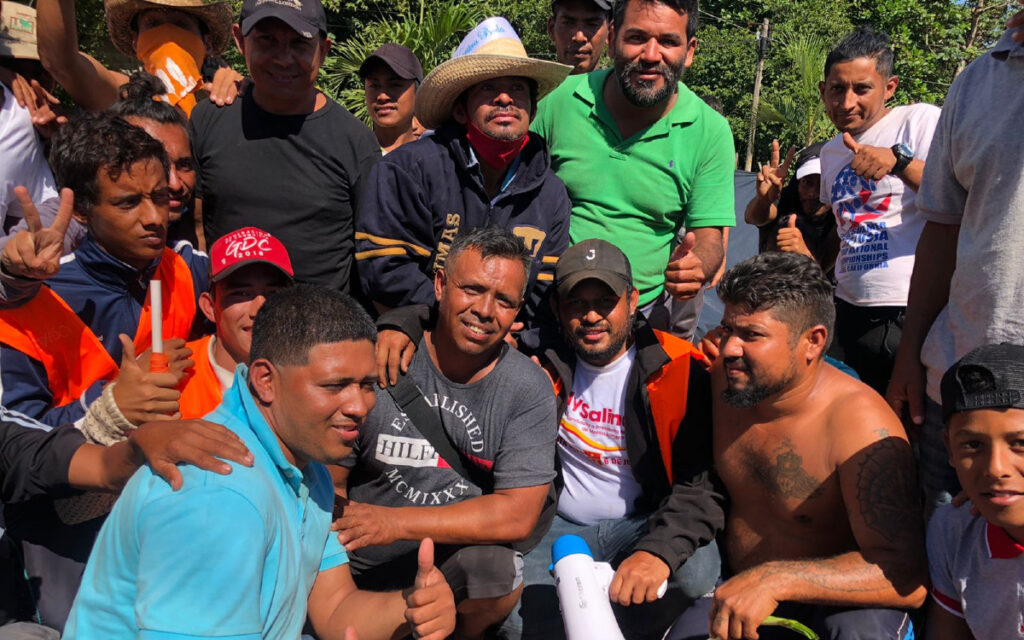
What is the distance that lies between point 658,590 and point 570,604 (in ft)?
1.36

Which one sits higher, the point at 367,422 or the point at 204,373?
the point at 204,373

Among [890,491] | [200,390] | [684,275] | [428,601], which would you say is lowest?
[428,601]

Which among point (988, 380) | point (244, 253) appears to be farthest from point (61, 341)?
point (988, 380)

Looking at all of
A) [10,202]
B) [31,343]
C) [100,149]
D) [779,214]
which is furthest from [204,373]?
[779,214]

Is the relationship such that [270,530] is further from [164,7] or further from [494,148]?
[164,7]

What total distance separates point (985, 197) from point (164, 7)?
4.02 metres

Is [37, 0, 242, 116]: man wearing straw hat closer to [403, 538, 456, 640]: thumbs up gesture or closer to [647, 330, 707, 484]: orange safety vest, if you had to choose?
[647, 330, 707, 484]: orange safety vest

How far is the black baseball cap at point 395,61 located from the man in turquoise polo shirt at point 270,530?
130 inches

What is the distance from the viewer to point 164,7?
445 cm

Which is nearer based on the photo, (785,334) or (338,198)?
(785,334)

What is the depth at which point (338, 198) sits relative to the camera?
404 centimetres

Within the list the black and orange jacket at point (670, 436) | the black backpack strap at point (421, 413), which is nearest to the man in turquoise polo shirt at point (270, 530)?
the black backpack strap at point (421, 413)

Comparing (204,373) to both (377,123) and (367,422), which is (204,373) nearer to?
(367,422)

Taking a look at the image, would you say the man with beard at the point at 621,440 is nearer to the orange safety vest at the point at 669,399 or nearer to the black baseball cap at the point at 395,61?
the orange safety vest at the point at 669,399
